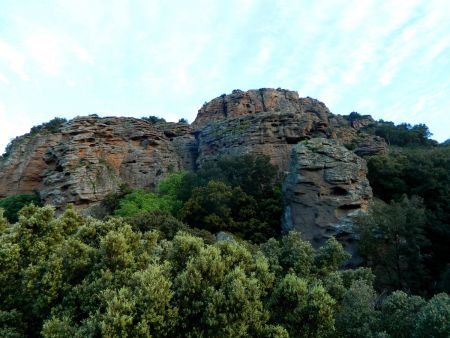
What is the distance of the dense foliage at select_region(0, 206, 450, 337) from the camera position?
26.8 feet

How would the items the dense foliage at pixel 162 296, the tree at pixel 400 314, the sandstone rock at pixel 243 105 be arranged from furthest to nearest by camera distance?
the sandstone rock at pixel 243 105, the tree at pixel 400 314, the dense foliage at pixel 162 296

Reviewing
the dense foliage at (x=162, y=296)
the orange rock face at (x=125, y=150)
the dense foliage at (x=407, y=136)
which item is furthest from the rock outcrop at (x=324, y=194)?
the dense foliage at (x=407, y=136)

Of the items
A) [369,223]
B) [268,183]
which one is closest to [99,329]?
[369,223]

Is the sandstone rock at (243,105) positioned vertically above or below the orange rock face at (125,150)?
above

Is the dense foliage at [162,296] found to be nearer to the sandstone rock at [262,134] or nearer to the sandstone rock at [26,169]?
the sandstone rock at [262,134]

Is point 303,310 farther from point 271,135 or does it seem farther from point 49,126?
point 49,126

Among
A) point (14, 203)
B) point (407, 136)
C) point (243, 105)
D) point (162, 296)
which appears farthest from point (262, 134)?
point (162, 296)

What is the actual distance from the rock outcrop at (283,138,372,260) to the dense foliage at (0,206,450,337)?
16.2m

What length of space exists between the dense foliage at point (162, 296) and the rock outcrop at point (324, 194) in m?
16.2

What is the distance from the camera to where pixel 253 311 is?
339 inches

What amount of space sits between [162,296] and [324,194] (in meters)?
22.1

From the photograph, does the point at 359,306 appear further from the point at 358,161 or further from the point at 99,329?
the point at 358,161

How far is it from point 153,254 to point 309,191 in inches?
765

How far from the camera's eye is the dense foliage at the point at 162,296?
816cm
